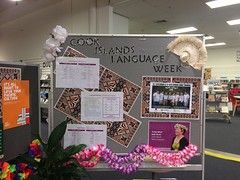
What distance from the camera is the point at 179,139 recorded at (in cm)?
204

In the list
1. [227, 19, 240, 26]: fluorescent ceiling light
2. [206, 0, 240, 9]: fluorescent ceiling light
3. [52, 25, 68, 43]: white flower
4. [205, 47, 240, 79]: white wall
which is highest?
[227, 19, 240, 26]: fluorescent ceiling light

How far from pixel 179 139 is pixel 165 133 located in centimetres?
12

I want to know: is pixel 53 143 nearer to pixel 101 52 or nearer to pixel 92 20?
pixel 101 52

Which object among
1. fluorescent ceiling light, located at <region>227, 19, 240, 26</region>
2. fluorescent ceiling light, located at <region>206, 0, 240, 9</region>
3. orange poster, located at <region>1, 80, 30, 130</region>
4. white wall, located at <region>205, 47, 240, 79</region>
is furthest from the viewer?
white wall, located at <region>205, 47, 240, 79</region>

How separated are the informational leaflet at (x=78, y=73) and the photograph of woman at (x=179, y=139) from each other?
733mm

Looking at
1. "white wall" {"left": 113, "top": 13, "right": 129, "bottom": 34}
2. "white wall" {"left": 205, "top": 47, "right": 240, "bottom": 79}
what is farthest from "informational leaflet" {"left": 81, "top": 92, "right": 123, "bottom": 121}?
"white wall" {"left": 205, "top": 47, "right": 240, "bottom": 79}

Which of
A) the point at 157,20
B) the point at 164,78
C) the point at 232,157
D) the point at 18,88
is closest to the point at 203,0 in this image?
the point at 157,20

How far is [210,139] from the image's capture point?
5707 mm

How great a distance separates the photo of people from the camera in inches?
79.1

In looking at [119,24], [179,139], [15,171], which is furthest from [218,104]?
[15,171]

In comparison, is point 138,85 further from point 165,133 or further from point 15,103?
point 15,103

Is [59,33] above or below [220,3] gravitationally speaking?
below

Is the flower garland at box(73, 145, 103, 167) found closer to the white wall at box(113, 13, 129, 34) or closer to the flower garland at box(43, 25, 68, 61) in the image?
the flower garland at box(43, 25, 68, 61)

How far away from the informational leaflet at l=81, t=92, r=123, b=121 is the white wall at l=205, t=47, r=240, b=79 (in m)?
13.1
